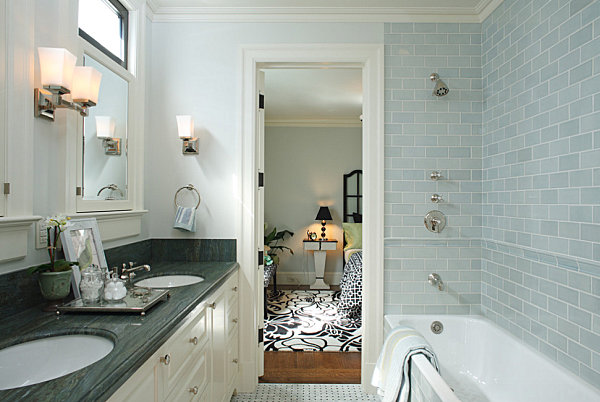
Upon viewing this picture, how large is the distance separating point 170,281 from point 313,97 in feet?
10.9

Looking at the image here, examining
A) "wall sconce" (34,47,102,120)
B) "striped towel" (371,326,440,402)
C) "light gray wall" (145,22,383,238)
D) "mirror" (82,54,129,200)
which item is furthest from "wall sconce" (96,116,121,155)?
"striped towel" (371,326,440,402)

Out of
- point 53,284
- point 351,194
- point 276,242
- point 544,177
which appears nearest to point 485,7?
point 544,177

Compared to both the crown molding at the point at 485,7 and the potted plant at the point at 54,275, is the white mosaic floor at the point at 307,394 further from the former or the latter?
the crown molding at the point at 485,7

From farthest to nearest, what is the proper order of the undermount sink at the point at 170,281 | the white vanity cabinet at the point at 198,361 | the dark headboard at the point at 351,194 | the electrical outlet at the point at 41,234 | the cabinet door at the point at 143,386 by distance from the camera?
the dark headboard at the point at 351,194 < the undermount sink at the point at 170,281 < the electrical outlet at the point at 41,234 < the white vanity cabinet at the point at 198,361 < the cabinet door at the point at 143,386

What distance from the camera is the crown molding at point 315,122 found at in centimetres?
601

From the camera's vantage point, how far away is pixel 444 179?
8.59ft

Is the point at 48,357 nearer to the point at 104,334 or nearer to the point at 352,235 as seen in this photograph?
the point at 104,334

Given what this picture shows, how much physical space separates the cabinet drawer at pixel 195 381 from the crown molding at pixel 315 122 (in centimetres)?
469

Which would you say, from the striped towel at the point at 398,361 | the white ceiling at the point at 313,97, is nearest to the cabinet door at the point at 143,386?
the striped towel at the point at 398,361

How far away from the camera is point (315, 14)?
260 centimetres

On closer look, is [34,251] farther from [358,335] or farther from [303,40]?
[358,335]

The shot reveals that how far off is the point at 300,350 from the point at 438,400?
1988 mm

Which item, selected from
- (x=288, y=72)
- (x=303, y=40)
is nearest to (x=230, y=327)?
(x=303, y=40)

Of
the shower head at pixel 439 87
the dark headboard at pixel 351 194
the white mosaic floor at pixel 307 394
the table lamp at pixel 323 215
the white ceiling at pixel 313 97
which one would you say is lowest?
the white mosaic floor at pixel 307 394
